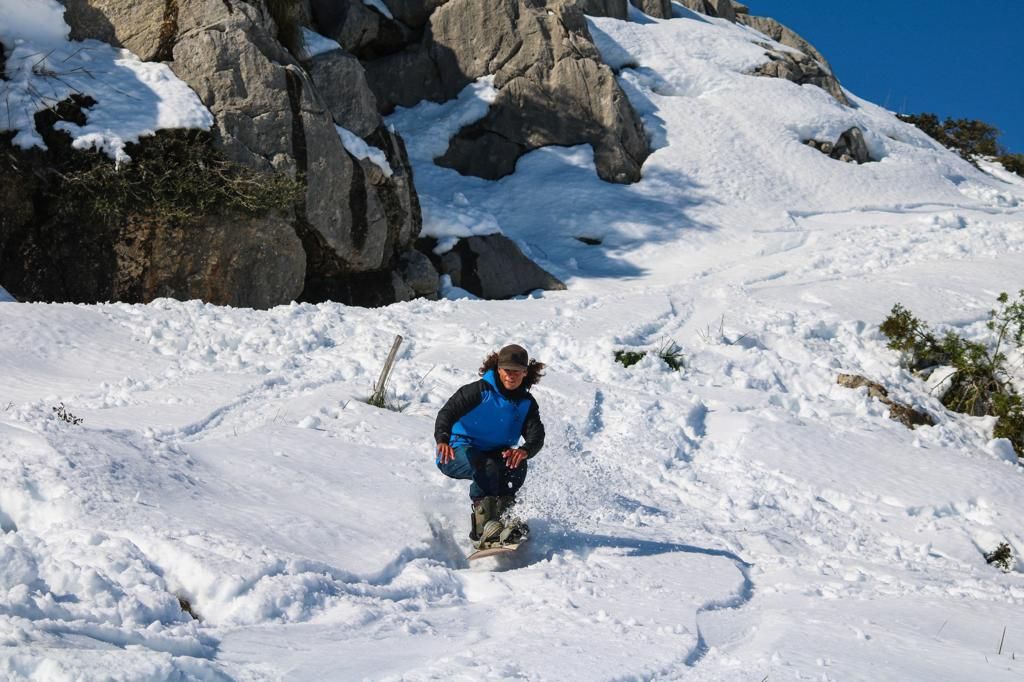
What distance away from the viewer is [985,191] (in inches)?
1013

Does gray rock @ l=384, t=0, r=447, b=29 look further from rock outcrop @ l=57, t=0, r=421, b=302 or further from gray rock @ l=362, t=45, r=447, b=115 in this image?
rock outcrop @ l=57, t=0, r=421, b=302

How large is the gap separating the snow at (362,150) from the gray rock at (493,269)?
2.22 m

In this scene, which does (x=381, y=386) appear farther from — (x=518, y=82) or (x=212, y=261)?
(x=518, y=82)

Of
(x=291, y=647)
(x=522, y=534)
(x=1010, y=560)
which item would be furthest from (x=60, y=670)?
(x=1010, y=560)

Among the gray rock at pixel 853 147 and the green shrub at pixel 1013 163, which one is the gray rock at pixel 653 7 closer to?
the gray rock at pixel 853 147

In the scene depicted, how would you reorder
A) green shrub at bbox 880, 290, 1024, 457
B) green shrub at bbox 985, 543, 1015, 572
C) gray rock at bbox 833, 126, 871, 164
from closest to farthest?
green shrub at bbox 985, 543, 1015, 572
green shrub at bbox 880, 290, 1024, 457
gray rock at bbox 833, 126, 871, 164

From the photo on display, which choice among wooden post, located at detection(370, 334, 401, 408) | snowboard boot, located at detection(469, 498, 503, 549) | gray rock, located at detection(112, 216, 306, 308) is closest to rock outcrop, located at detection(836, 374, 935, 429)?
wooden post, located at detection(370, 334, 401, 408)

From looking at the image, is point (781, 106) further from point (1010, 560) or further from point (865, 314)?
point (1010, 560)

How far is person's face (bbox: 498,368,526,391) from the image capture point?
5891 millimetres

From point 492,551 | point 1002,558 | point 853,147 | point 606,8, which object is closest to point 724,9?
point 606,8

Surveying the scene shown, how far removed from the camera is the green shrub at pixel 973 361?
1156 cm

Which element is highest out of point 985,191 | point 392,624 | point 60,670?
point 985,191

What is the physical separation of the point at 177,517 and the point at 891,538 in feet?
19.0

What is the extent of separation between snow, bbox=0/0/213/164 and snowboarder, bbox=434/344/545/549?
8.29 metres
